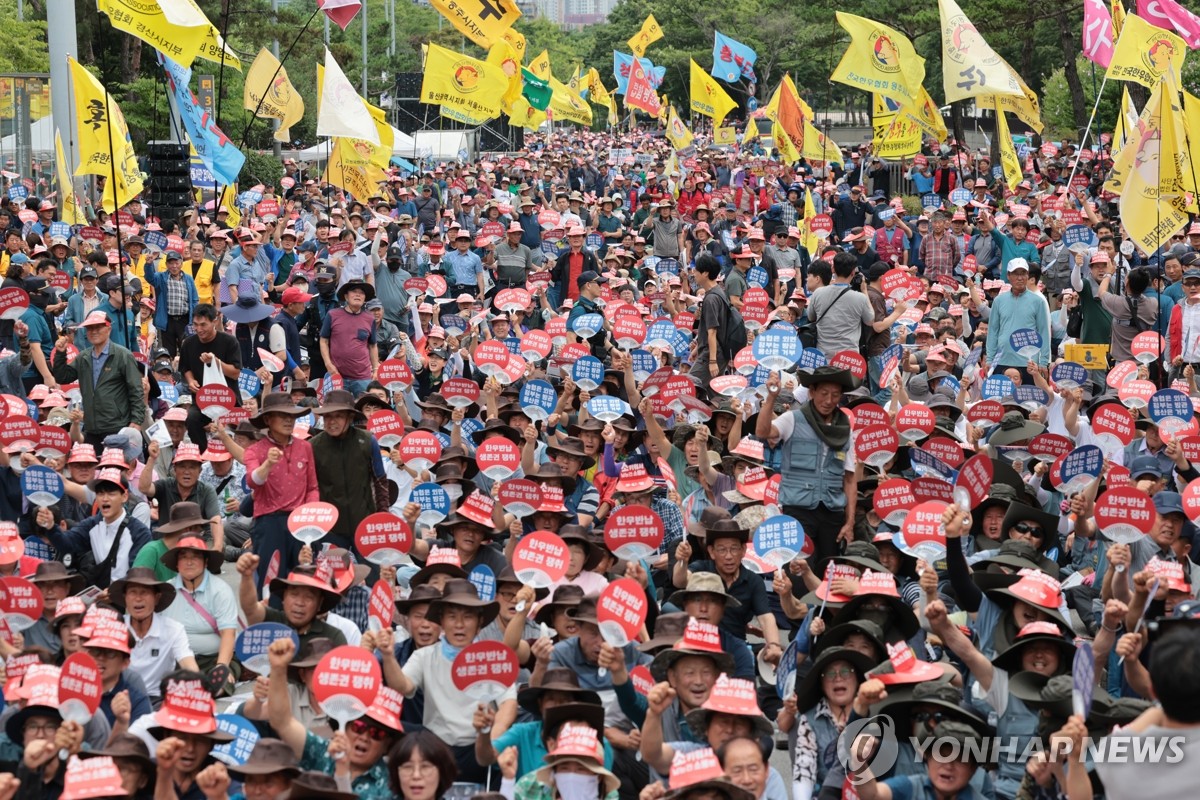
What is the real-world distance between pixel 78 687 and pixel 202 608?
1842 millimetres

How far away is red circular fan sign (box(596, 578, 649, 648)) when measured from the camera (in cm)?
682

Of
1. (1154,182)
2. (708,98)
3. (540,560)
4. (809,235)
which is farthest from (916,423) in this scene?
(708,98)

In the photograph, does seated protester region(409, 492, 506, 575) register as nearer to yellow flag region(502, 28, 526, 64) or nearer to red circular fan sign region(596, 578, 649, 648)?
red circular fan sign region(596, 578, 649, 648)

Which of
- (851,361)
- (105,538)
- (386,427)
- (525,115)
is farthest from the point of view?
(525,115)

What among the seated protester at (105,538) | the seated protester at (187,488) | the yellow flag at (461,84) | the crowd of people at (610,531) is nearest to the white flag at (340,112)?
the crowd of people at (610,531)

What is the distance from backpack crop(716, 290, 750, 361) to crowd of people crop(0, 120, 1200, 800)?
5 cm

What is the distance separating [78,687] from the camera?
21.1 feet

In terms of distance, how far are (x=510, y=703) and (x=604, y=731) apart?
1.31ft

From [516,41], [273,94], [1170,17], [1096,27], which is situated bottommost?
[273,94]

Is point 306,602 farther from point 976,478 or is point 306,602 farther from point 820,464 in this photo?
point 976,478

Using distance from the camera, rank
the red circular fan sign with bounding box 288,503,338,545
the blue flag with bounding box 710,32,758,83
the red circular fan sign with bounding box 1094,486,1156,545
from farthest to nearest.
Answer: the blue flag with bounding box 710,32,758,83 → the red circular fan sign with bounding box 288,503,338,545 → the red circular fan sign with bounding box 1094,486,1156,545

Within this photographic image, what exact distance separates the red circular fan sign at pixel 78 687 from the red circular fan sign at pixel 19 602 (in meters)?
1.48

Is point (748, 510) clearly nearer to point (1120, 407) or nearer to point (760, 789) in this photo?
point (1120, 407)

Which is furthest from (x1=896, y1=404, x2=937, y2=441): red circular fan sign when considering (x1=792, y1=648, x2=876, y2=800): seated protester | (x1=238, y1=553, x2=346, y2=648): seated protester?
(x1=238, y1=553, x2=346, y2=648): seated protester
